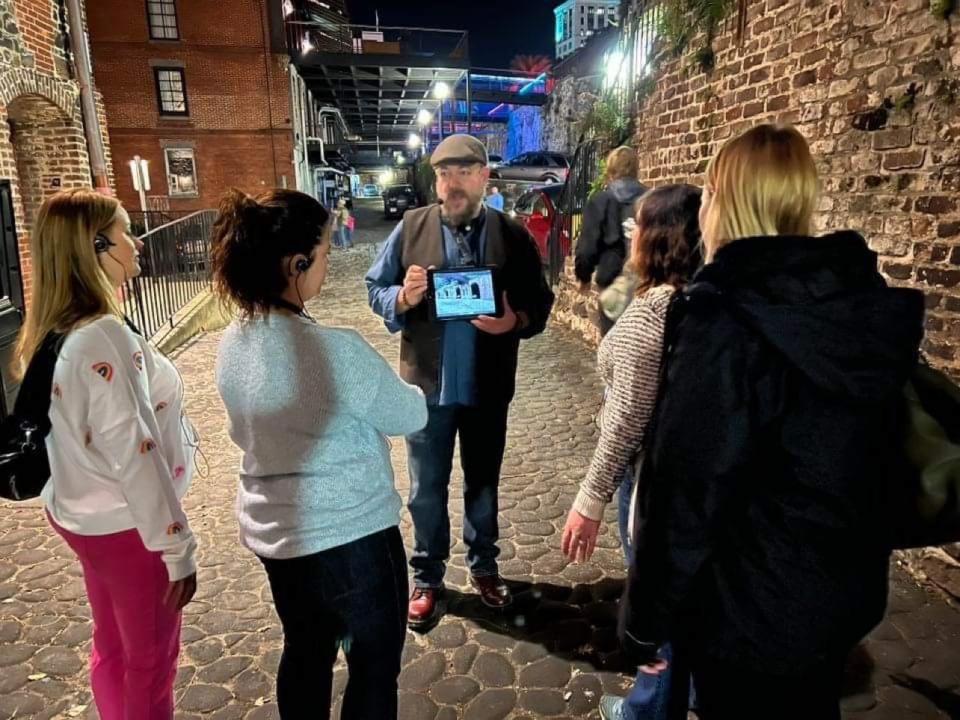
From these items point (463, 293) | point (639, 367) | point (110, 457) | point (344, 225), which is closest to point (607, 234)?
point (463, 293)

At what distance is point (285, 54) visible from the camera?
796 inches

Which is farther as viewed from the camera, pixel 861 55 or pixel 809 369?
pixel 861 55

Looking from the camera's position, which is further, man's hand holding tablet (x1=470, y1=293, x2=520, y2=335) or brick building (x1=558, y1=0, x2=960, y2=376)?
brick building (x1=558, y1=0, x2=960, y2=376)

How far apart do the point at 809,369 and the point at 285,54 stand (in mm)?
22209

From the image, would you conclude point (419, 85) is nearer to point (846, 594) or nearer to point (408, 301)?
point (408, 301)

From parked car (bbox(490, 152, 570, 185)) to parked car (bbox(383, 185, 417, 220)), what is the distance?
27.6 ft

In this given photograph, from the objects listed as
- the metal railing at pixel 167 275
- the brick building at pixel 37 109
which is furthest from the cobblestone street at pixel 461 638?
the brick building at pixel 37 109

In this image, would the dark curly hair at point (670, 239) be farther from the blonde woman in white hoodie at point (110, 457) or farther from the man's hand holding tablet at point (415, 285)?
the blonde woman in white hoodie at point (110, 457)

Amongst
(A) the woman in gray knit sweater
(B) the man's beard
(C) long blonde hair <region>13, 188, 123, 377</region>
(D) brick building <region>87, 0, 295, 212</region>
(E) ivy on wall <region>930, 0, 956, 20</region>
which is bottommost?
(A) the woman in gray knit sweater

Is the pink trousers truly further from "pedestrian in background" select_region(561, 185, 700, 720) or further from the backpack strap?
"pedestrian in background" select_region(561, 185, 700, 720)

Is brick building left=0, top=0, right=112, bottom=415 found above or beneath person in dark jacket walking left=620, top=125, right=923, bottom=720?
above

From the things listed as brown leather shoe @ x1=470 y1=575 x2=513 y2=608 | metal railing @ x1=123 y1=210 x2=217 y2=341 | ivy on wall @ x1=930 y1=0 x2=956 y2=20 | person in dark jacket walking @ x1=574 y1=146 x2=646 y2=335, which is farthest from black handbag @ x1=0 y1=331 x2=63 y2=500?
metal railing @ x1=123 y1=210 x2=217 y2=341

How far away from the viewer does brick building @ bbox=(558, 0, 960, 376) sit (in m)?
3.01

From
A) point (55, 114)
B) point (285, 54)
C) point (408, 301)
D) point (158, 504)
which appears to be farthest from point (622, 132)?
point (285, 54)
